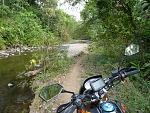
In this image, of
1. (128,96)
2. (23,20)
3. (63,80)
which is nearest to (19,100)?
(63,80)

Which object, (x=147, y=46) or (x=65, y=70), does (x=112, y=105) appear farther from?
(x=65, y=70)

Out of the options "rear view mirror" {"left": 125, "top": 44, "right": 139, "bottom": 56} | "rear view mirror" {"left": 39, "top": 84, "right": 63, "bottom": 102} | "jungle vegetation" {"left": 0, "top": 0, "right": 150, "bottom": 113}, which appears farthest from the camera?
"jungle vegetation" {"left": 0, "top": 0, "right": 150, "bottom": 113}

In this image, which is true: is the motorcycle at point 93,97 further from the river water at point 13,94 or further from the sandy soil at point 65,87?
the river water at point 13,94

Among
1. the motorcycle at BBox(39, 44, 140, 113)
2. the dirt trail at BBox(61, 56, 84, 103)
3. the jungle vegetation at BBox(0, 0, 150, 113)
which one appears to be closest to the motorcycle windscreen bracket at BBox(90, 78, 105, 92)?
the motorcycle at BBox(39, 44, 140, 113)

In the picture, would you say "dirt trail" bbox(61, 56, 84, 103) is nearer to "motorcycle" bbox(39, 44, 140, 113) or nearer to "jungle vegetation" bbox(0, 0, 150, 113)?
"jungle vegetation" bbox(0, 0, 150, 113)

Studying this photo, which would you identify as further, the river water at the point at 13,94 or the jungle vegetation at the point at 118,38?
the river water at the point at 13,94

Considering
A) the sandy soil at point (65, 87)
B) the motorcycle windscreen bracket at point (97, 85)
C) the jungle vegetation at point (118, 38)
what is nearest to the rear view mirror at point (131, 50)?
the motorcycle windscreen bracket at point (97, 85)

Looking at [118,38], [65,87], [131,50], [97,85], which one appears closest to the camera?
[97,85]

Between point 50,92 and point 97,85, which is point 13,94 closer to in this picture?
point 50,92

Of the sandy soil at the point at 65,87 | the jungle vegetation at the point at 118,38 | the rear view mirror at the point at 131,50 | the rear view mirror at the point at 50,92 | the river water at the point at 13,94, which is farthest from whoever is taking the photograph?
the river water at the point at 13,94

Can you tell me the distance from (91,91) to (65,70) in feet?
20.3

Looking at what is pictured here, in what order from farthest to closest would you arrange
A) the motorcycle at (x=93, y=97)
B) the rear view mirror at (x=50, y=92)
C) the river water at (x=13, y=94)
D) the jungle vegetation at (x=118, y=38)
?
the river water at (x=13, y=94) → the jungle vegetation at (x=118, y=38) → the rear view mirror at (x=50, y=92) → the motorcycle at (x=93, y=97)

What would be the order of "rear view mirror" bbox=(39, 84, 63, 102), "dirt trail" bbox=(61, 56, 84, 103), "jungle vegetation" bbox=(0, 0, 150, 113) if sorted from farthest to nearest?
"dirt trail" bbox=(61, 56, 84, 103), "jungle vegetation" bbox=(0, 0, 150, 113), "rear view mirror" bbox=(39, 84, 63, 102)

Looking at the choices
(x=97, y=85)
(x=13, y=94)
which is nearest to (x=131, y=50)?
(x=97, y=85)
